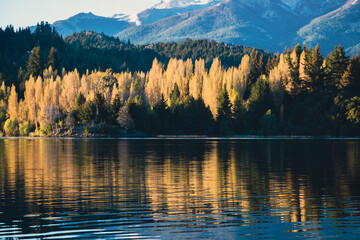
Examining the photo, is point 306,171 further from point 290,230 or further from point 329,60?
point 329,60

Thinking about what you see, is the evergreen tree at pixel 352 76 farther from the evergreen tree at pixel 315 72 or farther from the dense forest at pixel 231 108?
the evergreen tree at pixel 315 72

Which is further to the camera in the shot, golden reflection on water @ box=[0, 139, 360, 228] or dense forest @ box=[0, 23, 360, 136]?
dense forest @ box=[0, 23, 360, 136]

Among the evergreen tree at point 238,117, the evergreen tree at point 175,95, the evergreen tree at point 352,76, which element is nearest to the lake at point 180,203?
the evergreen tree at point 238,117

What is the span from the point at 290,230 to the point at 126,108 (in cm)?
11800

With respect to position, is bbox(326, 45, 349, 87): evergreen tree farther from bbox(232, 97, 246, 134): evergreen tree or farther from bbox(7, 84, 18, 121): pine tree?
bbox(7, 84, 18, 121): pine tree

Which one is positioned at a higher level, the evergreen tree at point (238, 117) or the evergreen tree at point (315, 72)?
the evergreen tree at point (315, 72)

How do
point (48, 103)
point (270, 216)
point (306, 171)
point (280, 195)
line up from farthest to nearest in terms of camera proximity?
1. point (48, 103)
2. point (306, 171)
3. point (280, 195)
4. point (270, 216)

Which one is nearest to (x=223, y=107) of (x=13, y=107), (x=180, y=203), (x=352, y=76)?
(x=352, y=76)

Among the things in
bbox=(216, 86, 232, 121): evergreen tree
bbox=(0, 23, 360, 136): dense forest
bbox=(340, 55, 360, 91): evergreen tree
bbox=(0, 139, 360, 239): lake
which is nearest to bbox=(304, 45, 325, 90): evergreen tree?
bbox=(0, 23, 360, 136): dense forest

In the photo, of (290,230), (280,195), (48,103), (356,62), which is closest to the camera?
(290,230)

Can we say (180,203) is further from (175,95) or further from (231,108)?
(175,95)

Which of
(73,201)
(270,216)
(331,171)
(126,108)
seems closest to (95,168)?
(73,201)

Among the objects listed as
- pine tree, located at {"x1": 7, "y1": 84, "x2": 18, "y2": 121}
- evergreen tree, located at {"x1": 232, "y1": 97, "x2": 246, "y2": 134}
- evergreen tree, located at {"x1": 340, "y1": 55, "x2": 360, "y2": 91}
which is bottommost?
evergreen tree, located at {"x1": 232, "y1": 97, "x2": 246, "y2": 134}

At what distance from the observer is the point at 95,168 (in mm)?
43969
